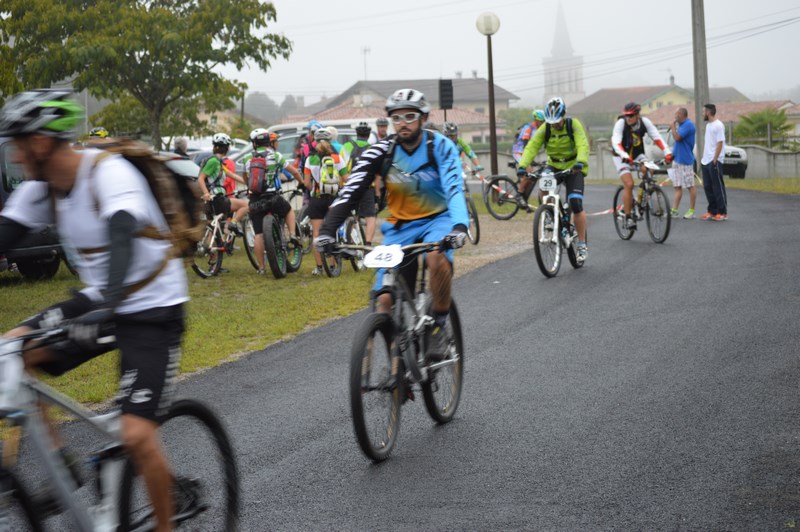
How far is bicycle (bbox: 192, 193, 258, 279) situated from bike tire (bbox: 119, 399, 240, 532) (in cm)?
1045

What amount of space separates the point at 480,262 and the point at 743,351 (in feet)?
23.9

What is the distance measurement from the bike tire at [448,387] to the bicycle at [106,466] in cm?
220

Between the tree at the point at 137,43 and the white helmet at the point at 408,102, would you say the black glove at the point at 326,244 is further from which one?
the tree at the point at 137,43

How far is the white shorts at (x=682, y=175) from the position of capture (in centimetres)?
2011

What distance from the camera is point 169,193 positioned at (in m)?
4.05

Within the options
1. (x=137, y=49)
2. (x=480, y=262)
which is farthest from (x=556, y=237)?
(x=137, y=49)

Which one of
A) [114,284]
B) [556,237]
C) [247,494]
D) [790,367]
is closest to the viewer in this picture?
[114,284]

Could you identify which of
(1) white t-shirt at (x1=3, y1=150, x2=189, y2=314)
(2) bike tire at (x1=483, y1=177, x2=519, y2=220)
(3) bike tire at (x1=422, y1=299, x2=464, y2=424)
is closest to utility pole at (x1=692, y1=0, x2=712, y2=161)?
(2) bike tire at (x1=483, y1=177, x2=519, y2=220)

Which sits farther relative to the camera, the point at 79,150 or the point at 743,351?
the point at 743,351

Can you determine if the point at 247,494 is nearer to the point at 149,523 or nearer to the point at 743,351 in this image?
the point at 149,523

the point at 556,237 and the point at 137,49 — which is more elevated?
the point at 137,49

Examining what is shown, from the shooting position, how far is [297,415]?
6.95m

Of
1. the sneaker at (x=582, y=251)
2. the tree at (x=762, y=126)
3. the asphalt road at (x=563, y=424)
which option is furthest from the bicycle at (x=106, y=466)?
the tree at (x=762, y=126)

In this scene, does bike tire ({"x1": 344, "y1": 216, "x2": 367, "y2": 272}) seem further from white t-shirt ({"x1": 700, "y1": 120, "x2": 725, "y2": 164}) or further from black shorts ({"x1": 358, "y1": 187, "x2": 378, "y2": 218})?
white t-shirt ({"x1": 700, "y1": 120, "x2": 725, "y2": 164})
